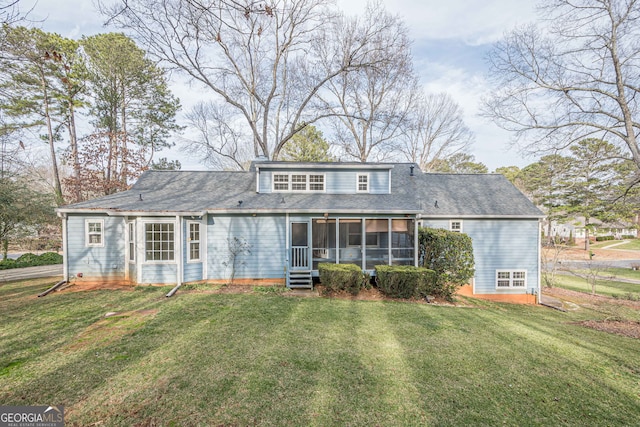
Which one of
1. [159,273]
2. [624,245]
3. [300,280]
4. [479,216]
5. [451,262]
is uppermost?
[479,216]

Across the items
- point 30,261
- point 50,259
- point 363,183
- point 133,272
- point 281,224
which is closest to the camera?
point 133,272

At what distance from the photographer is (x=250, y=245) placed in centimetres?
969

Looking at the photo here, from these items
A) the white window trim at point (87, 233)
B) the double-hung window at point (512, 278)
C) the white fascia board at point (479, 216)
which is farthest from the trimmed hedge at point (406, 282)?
the white window trim at point (87, 233)

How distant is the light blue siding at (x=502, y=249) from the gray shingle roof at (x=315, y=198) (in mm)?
543

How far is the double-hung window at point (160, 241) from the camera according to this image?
8680 mm

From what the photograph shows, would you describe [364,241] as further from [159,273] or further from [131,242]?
[131,242]

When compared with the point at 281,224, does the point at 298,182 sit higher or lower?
higher

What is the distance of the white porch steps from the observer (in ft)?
29.6

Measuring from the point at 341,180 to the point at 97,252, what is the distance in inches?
384

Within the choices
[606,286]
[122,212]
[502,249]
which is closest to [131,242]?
[122,212]

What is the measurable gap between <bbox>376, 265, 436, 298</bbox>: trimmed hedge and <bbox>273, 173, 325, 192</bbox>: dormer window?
4.95m

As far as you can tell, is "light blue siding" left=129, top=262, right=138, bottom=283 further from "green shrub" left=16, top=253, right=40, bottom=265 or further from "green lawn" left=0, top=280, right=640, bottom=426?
"green shrub" left=16, top=253, right=40, bottom=265

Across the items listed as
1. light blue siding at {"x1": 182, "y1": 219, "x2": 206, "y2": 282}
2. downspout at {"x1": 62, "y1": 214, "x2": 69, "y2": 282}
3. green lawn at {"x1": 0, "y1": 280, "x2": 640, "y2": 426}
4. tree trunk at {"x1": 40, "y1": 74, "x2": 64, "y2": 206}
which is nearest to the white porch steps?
green lawn at {"x1": 0, "y1": 280, "x2": 640, "y2": 426}

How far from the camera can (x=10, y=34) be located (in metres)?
5.14
